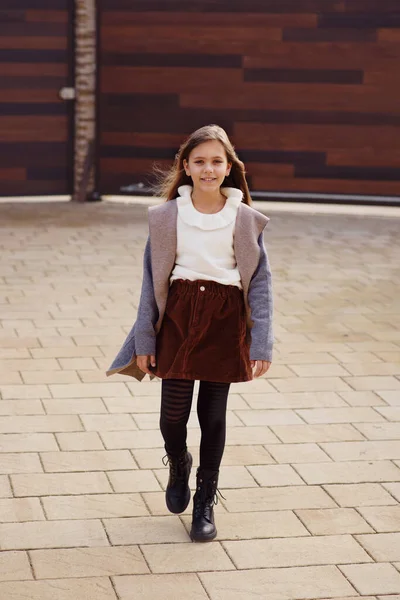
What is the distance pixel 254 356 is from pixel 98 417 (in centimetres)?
146

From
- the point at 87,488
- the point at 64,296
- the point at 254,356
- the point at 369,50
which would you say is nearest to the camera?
the point at 254,356

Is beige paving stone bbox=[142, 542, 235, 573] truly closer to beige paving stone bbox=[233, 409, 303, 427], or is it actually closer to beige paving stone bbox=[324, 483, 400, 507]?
beige paving stone bbox=[324, 483, 400, 507]

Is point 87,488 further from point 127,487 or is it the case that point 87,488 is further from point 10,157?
point 10,157

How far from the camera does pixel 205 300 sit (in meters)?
3.63

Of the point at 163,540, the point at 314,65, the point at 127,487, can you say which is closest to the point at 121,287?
the point at 127,487

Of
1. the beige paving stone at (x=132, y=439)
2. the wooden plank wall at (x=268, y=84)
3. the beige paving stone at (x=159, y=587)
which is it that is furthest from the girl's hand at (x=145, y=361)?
the wooden plank wall at (x=268, y=84)

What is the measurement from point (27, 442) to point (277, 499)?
3.67 ft

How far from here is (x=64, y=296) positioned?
7.26 meters

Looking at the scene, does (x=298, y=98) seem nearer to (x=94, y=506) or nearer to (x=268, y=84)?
(x=268, y=84)

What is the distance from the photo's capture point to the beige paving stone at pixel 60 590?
3.20 metres

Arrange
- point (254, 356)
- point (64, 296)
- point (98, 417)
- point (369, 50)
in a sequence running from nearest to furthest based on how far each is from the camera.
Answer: point (254, 356)
point (98, 417)
point (64, 296)
point (369, 50)

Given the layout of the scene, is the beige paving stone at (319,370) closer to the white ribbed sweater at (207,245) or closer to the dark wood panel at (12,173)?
the white ribbed sweater at (207,245)

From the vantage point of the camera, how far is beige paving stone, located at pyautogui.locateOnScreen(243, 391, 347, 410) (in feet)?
16.9

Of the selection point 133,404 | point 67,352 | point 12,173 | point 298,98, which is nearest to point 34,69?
point 12,173
